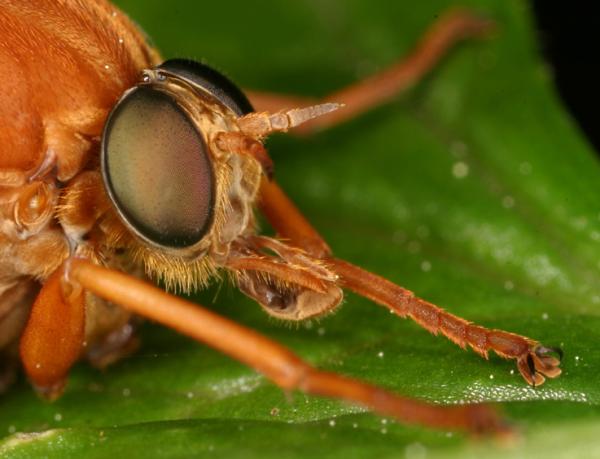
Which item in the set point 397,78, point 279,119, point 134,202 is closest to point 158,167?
point 134,202

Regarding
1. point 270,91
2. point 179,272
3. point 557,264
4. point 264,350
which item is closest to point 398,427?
point 264,350

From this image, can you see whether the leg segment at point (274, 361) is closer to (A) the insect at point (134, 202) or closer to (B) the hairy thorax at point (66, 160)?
(A) the insect at point (134, 202)

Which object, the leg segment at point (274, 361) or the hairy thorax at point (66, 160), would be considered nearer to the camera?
the leg segment at point (274, 361)

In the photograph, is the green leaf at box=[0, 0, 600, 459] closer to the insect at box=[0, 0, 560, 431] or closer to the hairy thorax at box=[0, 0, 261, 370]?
the insect at box=[0, 0, 560, 431]

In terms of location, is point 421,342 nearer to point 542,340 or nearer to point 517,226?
point 542,340


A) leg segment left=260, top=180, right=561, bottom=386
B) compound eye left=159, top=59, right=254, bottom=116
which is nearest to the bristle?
compound eye left=159, top=59, right=254, bottom=116

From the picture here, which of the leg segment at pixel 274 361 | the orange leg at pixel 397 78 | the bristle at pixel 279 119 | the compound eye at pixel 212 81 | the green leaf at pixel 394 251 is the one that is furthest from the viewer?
the orange leg at pixel 397 78

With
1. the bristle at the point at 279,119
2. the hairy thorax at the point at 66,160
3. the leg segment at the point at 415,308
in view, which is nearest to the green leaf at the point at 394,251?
the leg segment at the point at 415,308

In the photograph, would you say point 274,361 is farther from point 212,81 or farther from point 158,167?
point 212,81
